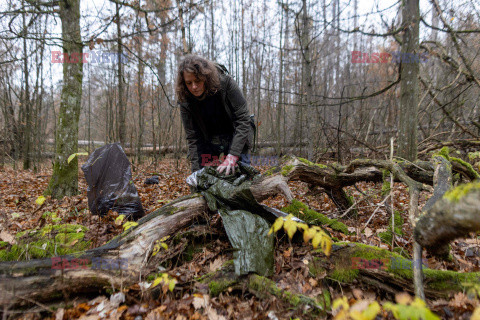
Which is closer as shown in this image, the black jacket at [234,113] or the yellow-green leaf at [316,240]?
the yellow-green leaf at [316,240]

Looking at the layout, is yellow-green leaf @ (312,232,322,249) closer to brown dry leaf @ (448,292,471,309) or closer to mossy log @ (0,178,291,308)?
brown dry leaf @ (448,292,471,309)

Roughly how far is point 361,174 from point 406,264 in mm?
1587

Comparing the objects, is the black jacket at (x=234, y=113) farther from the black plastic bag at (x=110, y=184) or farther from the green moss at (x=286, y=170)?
the black plastic bag at (x=110, y=184)

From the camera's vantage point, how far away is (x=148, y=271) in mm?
1921

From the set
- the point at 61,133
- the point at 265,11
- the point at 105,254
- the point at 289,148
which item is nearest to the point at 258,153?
the point at 289,148

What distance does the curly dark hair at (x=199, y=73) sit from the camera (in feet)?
8.28

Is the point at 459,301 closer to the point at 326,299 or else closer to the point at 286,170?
the point at 326,299

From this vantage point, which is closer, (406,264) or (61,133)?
(406,264)

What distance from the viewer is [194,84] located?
2600mm

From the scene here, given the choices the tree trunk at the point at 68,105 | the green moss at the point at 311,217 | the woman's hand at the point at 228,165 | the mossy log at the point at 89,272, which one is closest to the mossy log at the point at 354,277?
the mossy log at the point at 89,272

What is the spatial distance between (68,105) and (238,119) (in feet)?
12.4

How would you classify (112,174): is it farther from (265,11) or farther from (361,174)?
(265,11)

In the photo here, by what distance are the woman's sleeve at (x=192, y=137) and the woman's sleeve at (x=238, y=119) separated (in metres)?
0.61

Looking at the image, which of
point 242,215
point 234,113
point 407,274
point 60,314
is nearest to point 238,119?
point 234,113
